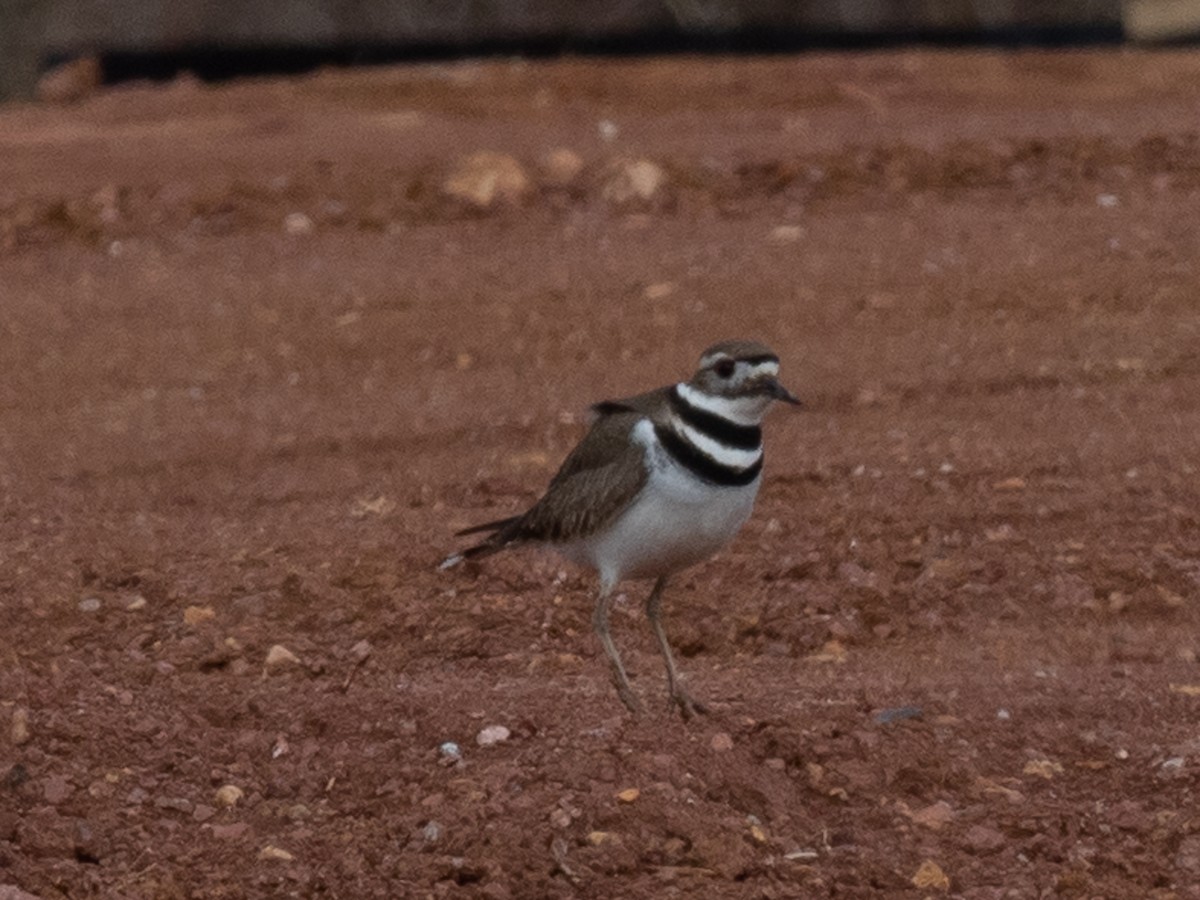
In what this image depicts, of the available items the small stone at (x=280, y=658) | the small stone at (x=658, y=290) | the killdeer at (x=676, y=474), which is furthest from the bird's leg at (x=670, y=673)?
the small stone at (x=658, y=290)

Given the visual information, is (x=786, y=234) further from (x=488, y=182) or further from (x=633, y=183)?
(x=488, y=182)

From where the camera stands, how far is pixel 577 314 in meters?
8.64

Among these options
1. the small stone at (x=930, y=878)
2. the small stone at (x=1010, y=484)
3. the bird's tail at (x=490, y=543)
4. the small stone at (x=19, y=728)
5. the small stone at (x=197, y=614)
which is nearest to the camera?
the small stone at (x=930, y=878)

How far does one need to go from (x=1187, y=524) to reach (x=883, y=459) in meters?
1.05

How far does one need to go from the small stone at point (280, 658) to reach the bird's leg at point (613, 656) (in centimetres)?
89

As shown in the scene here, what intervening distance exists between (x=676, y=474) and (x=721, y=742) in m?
0.64

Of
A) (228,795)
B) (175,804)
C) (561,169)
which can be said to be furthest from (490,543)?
(561,169)

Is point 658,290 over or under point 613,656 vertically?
under

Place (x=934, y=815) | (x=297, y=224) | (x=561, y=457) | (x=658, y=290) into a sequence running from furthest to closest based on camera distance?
(x=297, y=224) → (x=658, y=290) → (x=561, y=457) → (x=934, y=815)

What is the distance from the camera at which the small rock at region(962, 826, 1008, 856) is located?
15.8 feet

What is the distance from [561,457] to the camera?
23.9ft

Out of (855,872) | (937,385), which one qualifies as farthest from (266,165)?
(855,872)

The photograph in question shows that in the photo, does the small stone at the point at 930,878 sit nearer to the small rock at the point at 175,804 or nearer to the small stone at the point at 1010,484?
the small rock at the point at 175,804

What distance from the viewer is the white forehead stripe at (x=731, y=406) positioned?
5.16m
